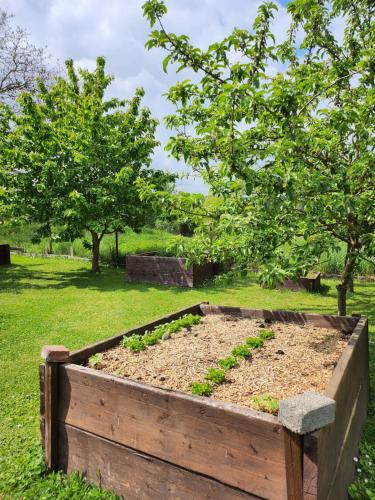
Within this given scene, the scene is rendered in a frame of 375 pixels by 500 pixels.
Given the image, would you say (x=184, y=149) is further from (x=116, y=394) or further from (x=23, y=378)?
(x=23, y=378)

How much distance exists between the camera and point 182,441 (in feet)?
7.81

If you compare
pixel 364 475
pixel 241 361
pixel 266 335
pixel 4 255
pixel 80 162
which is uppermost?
pixel 80 162

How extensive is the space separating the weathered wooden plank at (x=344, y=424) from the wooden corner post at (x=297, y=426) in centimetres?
10

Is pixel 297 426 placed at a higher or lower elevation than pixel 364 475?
higher

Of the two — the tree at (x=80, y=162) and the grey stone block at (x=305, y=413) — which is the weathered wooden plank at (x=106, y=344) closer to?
the grey stone block at (x=305, y=413)

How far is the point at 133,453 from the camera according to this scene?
8.63 feet

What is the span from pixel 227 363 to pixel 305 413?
166 cm

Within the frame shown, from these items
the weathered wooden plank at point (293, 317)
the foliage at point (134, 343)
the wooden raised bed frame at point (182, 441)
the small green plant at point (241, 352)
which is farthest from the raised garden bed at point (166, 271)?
the wooden raised bed frame at point (182, 441)

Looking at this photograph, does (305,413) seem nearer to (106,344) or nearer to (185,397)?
(185,397)

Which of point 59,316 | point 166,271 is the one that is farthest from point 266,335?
point 166,271

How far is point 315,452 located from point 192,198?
280 centimetres

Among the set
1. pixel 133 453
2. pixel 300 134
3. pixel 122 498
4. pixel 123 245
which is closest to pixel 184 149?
pixel 300 134

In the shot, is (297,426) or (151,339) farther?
(151,339)

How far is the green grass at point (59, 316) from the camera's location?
3188 millimetres
